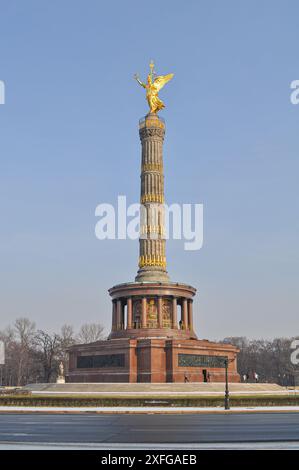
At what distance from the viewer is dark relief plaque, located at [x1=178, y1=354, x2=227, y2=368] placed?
1999 inches

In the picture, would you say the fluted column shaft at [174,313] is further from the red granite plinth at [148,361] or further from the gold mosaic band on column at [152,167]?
the gold mosaic band on column at [152,167]

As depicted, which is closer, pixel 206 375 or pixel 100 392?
pixel 100 392

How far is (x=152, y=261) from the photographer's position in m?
59.8

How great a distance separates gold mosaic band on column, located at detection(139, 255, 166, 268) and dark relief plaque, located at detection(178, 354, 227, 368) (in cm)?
1176

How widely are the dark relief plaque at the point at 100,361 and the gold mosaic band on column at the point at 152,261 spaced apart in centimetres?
1167

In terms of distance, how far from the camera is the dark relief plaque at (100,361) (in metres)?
51.2

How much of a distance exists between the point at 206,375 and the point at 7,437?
1442 inches

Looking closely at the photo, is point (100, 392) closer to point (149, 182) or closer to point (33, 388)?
point (33, 388)

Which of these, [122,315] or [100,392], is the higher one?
[122,315]

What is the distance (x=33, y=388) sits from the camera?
5244 cm

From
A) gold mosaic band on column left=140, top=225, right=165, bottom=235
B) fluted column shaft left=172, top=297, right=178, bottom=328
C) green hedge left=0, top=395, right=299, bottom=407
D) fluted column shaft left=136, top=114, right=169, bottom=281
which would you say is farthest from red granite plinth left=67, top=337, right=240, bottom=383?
green hedge left=0, top=395, right=299, bottom=407

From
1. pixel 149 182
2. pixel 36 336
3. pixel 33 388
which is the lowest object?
pixel 33 388

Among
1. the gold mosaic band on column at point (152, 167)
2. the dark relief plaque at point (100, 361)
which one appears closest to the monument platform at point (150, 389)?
the dark relief plaque at point (100, 361)
